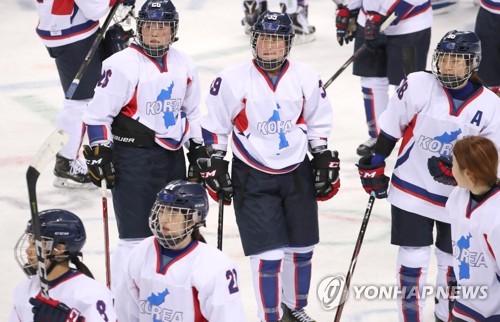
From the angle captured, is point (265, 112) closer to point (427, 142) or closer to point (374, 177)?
point (374, 177)

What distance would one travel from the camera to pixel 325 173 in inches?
180

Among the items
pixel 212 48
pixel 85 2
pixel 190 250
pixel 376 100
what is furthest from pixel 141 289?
pixel 212 48

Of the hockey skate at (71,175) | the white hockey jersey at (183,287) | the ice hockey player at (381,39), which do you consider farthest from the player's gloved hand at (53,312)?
the ice hockey player at (381,39)

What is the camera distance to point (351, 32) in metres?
7.00

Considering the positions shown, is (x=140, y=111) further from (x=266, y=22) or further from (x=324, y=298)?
(x=324, y=298)

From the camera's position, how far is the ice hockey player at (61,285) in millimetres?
3242

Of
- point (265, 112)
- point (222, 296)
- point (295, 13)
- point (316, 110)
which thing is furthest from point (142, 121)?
point (295, 13)

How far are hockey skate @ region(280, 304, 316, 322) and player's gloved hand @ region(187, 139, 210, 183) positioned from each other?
65cm

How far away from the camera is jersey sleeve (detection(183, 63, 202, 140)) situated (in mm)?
4793

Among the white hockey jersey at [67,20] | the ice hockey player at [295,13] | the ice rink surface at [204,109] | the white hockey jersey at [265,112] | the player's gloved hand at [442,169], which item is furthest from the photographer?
the ice hockey player at [295,13]

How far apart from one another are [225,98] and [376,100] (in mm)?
2496

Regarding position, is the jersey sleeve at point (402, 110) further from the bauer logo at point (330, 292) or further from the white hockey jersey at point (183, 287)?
the white hockey jersey at point (183, 287)

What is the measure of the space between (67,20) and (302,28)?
13.0ft

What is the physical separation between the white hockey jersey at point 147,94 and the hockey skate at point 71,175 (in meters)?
1.81
